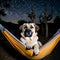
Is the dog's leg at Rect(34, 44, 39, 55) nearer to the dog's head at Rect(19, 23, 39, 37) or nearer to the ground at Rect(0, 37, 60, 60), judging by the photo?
the dog's head at Rect(19, 23, 39, 37)

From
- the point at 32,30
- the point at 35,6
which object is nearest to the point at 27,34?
the point at 32,30

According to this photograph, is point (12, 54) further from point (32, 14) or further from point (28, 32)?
point (32, 14)

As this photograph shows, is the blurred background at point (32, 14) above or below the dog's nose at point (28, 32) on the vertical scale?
below

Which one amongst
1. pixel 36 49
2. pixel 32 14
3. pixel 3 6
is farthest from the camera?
pixel 3 6

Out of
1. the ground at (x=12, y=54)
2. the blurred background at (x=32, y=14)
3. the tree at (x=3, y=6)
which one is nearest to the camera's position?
the ground at (x=12, y=54)

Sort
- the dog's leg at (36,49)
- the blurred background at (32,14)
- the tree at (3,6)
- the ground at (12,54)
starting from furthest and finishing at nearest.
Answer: the tree at (3,6), the blurred background at (32,14), the ground at (12,54), the dog's leg at (36,49)

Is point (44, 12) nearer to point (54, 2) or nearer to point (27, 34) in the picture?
point (54, 2)

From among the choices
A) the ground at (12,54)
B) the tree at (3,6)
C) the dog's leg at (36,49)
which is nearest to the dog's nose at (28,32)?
the dog's leg at (36,49)

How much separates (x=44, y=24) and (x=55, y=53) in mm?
1570

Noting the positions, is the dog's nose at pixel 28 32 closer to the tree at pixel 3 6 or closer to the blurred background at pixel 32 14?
the blurred background at pixel 32 14

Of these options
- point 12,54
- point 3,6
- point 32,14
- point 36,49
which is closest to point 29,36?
point 36,49

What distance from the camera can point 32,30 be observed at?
9.00ft

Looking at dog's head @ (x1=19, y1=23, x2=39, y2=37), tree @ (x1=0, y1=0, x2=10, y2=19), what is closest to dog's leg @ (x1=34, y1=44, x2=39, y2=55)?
dog's head @ (x1=19, y1=23, x2=39, y2=37)

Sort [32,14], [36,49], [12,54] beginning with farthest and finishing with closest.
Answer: [32,14] → [12,54] → [36,49]
